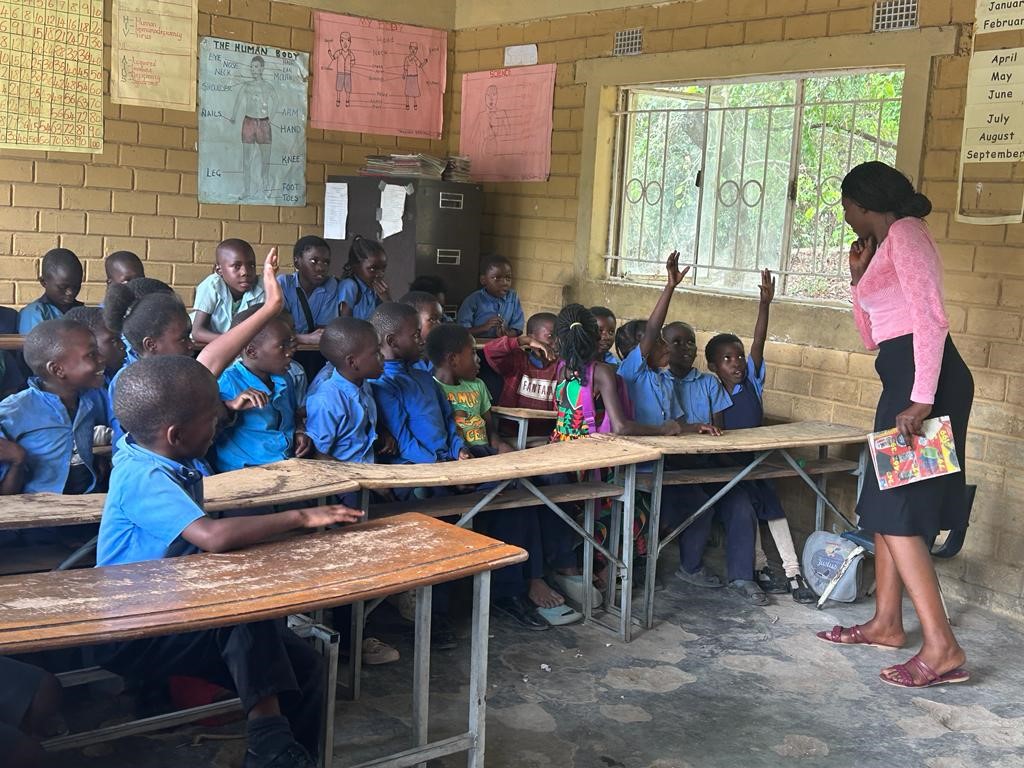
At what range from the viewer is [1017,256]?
4.95 metres

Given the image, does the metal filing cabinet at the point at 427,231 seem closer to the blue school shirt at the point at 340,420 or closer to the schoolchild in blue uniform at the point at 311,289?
the schoolchild in blue uniform at the point at 311,289

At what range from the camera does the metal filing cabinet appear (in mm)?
7270

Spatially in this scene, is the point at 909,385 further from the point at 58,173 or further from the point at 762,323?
the point at 58,173

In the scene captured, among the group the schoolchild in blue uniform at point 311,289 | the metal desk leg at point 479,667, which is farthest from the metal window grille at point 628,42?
the metal desk leg at point 479,667

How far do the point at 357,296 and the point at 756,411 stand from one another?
231 cm

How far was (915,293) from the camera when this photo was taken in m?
3.94

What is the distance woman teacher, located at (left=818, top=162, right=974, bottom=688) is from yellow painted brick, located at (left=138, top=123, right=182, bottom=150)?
436 centimetres

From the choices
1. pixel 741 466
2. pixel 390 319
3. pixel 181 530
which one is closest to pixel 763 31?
pixel 741 466

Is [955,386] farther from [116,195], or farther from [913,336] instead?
[116,195]

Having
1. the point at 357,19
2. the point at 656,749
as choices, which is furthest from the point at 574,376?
the point at 357,19

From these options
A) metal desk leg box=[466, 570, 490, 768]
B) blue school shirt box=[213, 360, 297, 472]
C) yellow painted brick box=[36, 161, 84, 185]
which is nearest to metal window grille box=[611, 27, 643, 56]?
yellow painted brick box=[36, 161, 84, 185]

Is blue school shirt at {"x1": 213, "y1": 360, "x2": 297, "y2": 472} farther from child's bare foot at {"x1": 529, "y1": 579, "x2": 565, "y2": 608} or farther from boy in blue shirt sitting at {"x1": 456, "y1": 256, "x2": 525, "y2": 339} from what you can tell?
boy in blue shirt sitting at {"x1": 456, "y1": 256, "x2": 525, "y2": 339}

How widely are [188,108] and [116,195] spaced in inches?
27.4

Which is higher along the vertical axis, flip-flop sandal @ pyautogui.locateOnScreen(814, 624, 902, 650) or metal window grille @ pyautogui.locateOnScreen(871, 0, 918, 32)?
metal window grille @ pyautogui.locateOnScreen(871, 0, 918, 32)
